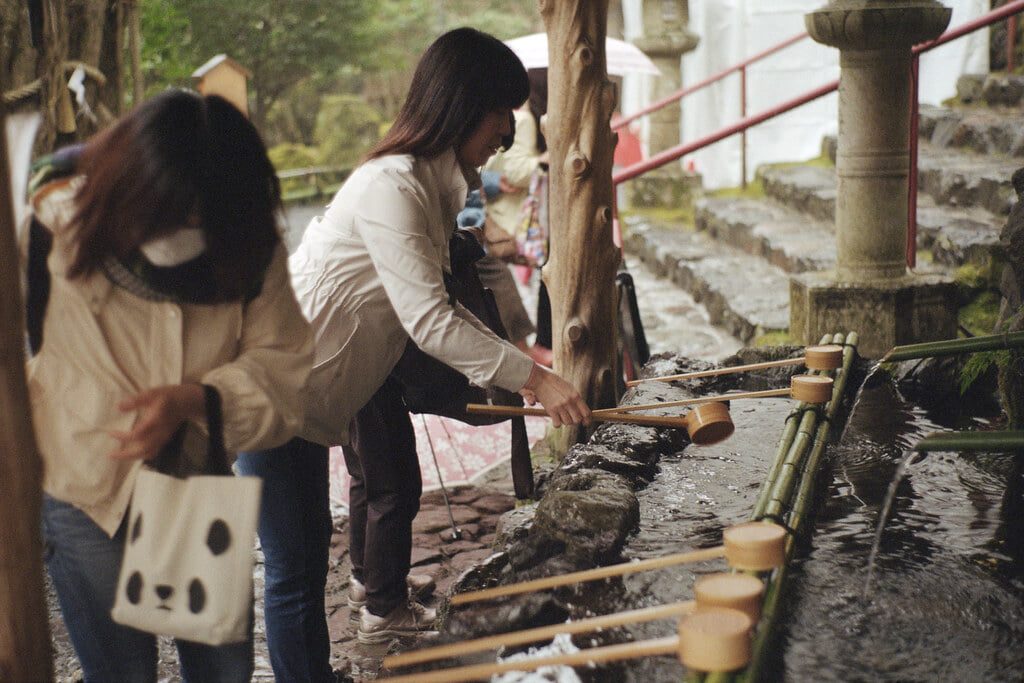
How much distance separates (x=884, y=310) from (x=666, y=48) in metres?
6.70

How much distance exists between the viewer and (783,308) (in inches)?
246

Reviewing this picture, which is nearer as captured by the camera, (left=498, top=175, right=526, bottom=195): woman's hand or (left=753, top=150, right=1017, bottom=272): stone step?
(left=753, top=150, right=1017, bottom=272): stone step

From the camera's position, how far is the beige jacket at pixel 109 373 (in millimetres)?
1823

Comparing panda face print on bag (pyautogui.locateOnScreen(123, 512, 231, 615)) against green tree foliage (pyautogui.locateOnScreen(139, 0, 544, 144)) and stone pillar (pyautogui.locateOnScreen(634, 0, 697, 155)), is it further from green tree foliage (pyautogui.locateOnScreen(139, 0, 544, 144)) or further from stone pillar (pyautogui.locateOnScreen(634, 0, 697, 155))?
green tree foliage (pyautogui.locateOnScreen(139, 0, 544, 144))

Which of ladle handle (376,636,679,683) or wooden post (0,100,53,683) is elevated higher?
wooden post (0,100,53,683)

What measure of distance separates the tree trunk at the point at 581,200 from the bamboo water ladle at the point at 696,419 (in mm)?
1017

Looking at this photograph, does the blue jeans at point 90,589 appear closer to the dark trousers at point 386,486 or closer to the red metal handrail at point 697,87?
the dark trousers at point 386,486

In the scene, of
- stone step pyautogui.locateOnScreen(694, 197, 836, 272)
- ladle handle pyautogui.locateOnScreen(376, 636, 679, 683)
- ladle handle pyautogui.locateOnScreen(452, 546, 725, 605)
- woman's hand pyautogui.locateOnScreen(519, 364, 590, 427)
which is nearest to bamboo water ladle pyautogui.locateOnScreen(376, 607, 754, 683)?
ladle handle pyautogui.locateOnScreen(376, 636, 679, 683)

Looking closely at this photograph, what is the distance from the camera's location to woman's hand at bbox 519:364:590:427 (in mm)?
2742

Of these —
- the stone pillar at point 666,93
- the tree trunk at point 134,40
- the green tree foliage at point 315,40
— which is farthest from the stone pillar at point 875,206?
the green tree foliage at point 315,40

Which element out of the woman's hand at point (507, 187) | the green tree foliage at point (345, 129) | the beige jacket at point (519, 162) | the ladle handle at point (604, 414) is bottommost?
the ladle handle at point (604, 414)

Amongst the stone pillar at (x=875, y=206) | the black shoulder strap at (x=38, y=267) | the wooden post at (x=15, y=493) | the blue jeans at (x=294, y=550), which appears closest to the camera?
the wooden post at (x=15, y=493)

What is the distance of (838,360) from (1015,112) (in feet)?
14.9

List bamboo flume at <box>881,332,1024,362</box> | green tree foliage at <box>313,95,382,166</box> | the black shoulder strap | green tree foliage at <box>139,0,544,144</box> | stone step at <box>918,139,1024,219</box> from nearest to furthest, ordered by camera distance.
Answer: the black shoulder strap < bamboo flume at <box>881,332,1024,362</box> < stone step at <box>918,139,1024,219</box> < green tree foliage at <box>139,0,544,144</box> < green tree foliage at <box>313,95,382,166</box>
